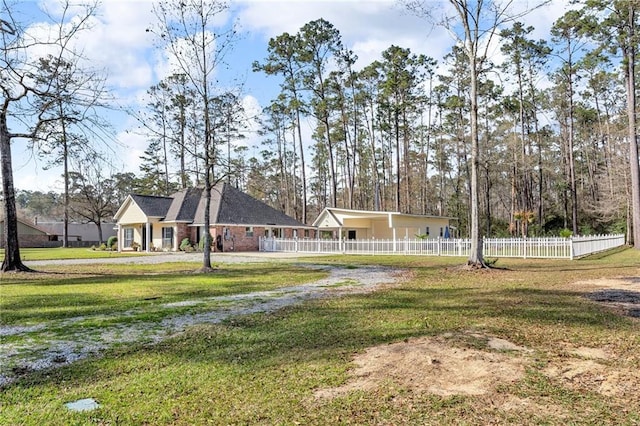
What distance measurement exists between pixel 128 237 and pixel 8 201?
2148 cm

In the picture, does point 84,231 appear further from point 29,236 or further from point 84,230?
point 29,236

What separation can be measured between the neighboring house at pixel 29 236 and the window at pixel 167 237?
73.0 ft

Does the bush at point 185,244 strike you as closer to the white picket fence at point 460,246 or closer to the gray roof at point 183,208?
the gray roof at point 183,208

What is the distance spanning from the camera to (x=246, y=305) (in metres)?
7.54

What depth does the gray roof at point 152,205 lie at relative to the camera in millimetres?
30781

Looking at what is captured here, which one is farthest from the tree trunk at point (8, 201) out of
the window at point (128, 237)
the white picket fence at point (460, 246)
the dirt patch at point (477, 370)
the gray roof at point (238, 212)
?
the window at point (128, 237)

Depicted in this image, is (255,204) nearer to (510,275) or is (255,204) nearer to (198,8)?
(198,8)

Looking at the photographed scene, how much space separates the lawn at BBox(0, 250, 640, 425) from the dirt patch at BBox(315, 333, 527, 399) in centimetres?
2

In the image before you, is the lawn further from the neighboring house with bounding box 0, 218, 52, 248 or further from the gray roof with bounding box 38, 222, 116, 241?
the gray roof with bounding box 38, 222, 116, 241

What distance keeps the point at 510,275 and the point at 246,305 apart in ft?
26.3

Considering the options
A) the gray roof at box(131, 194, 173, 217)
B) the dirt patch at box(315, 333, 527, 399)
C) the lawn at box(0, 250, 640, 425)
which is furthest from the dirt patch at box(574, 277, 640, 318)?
the gray roof at box(131, 194, 173, 217)

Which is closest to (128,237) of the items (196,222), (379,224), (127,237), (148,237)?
(127,237)

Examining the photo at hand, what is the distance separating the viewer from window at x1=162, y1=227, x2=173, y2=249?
101 feet

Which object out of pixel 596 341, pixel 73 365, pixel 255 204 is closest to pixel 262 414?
pixel 73 365
